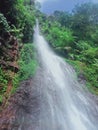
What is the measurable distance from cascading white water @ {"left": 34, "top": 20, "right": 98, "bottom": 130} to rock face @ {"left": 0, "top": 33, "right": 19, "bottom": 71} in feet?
6.46

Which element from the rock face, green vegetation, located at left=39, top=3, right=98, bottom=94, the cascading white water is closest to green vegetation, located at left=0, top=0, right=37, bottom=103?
the rock face

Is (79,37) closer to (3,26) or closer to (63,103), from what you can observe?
(3,26)

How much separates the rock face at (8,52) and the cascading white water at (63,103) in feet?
6.46

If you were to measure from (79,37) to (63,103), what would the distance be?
57.4 feet

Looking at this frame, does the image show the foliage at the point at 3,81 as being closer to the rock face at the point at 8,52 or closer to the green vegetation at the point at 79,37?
the rock face at the point at 8,52

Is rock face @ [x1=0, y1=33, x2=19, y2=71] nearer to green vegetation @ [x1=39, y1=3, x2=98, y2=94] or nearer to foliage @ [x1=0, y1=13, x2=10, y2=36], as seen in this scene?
foliage @ [x1=0, y1=13, x2=10, y2=36]

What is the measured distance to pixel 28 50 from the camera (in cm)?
1936

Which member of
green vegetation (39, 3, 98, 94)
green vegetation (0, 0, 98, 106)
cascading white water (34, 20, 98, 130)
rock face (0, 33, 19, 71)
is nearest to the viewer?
cascading white water (34, 20, 98, 130)

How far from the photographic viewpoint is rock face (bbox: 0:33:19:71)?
584 inches

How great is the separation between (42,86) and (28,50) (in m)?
4.50

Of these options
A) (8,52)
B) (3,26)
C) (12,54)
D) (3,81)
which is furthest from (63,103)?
(3,26)

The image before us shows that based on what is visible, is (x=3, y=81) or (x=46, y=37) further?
(x=46, y=37)

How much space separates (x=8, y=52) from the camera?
15.8 m

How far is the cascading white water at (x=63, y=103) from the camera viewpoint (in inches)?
512
